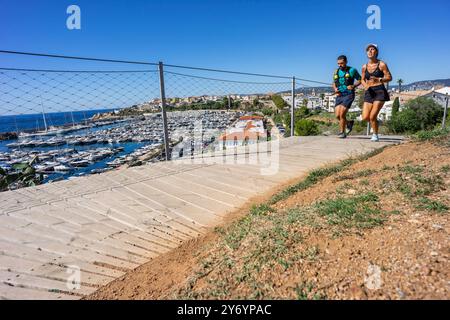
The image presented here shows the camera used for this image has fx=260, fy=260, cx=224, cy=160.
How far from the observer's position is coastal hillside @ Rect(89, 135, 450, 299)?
1.13 metres

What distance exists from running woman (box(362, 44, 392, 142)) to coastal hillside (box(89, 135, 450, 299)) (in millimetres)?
2939

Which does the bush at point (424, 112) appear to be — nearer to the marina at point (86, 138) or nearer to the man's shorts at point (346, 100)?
the man's shorts at point (346, 100)

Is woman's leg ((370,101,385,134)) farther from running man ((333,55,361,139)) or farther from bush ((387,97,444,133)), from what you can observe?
bush ((387,97,444,133))

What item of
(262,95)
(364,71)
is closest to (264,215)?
(364,71)

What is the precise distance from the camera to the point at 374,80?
470 cm

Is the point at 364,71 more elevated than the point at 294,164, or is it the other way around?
the point at 364,71

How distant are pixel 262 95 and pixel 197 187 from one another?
431cm

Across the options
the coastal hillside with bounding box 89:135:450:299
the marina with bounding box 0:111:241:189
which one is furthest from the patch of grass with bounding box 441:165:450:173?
the marina with bounding box 0:111:241:189

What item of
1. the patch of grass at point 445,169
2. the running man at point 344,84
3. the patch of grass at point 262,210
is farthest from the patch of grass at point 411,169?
the running man at point 344,84

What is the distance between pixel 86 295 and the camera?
1.44 metres
